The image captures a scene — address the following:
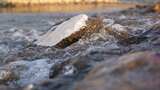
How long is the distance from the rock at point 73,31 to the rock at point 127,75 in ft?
15.2

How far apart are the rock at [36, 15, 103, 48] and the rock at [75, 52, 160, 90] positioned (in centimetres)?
464

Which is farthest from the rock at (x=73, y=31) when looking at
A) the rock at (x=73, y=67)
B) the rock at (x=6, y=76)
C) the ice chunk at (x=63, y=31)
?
the rock at (x=73, y=67)

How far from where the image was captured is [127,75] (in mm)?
3795

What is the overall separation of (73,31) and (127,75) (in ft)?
16.4

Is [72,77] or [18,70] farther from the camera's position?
[18,70]

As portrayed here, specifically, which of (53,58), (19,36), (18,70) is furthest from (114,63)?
(19,36)

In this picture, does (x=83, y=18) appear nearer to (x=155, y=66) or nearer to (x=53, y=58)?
(x=53, y=58)

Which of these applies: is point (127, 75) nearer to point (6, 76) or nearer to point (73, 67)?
point (73, 67)

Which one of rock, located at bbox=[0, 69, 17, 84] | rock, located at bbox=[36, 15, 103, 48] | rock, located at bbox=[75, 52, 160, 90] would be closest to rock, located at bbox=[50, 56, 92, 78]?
rock, located at bbox=[0, 69, 17, 84]

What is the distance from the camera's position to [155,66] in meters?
3.84

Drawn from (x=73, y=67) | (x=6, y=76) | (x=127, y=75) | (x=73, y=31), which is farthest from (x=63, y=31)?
(x=127, y=75)

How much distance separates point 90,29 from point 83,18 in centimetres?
25

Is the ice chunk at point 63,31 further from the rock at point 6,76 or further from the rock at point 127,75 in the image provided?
the rock at point 127,75

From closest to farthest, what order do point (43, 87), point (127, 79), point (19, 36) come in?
1. point (127, 79)
2. point (43, 87)
3. point (19, 36)
